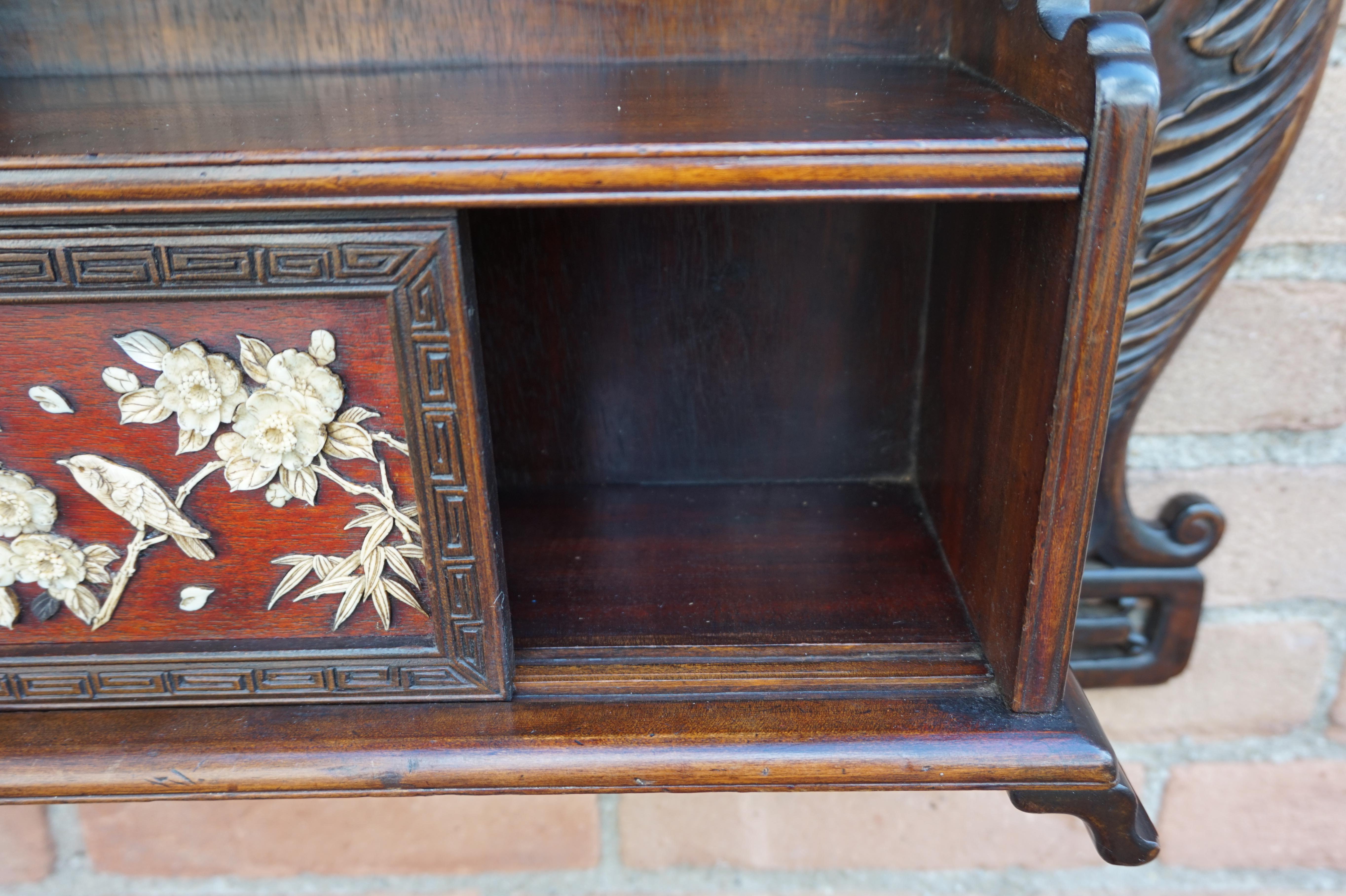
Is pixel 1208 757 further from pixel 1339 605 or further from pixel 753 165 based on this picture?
pixel 753 165

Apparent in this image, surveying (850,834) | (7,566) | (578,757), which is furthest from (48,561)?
(850,834)

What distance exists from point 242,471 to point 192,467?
0.8 inches

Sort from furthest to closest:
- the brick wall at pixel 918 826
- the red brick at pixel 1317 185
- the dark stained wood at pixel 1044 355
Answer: the brick wall at pixel 918 826
the red brick at pixel 1317 185
the dark stained wood at pixel 1044 355

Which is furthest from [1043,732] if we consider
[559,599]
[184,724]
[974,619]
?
[184,724]

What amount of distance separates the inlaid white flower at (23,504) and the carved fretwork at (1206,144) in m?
0.49

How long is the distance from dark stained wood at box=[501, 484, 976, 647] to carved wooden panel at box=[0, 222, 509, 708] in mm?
79

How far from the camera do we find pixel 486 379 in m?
0.55

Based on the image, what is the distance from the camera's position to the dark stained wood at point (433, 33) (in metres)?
0.50

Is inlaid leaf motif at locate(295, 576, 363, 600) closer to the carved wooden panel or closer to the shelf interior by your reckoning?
the carved wooden panel

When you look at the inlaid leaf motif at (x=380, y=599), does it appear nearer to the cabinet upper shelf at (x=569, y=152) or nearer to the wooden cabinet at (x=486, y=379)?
the wooden cabinet at (x=486, y=379)

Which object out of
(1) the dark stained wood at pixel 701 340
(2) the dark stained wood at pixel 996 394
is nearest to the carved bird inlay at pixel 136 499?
(1) the dark stained wood at pixel 701 340

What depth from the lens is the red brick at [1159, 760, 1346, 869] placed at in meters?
0.67

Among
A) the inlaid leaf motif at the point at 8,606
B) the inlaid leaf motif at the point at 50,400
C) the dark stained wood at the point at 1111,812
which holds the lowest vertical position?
the dark stained wood at the point at 1111,812

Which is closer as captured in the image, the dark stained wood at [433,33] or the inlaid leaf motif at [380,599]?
the inlaid leaf motif at [380,599]
